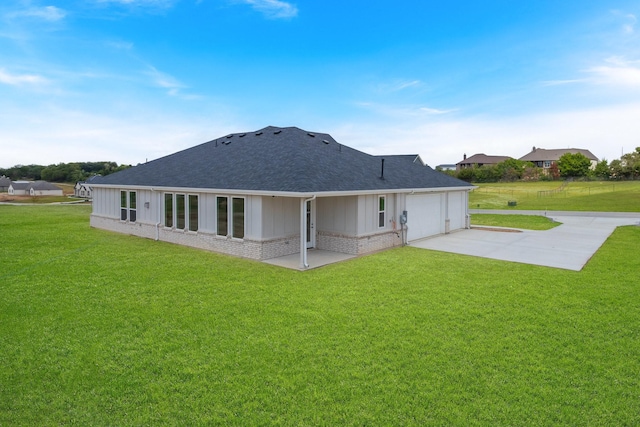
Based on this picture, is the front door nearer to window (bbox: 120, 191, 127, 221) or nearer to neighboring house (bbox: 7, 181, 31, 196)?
window (bbox: 120, 191, 127, 221)

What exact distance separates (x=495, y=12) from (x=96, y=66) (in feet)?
68.4

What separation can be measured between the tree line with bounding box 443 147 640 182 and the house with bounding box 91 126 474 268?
2244 inches

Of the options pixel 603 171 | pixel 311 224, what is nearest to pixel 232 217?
pixel 311 224

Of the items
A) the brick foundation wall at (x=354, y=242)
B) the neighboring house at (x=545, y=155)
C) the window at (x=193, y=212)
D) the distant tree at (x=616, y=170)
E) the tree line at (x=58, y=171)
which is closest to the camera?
the brick foundation wall at (x=354, y=242)

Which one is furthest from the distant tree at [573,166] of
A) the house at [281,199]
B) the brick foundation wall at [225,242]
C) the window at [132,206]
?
the window at [132,206]

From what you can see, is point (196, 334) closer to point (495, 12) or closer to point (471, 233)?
point (471, 233)

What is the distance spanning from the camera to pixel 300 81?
80.7 ft

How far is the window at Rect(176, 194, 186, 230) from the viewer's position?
49.5ft

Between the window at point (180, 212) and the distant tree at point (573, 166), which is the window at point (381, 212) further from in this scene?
the distant tree at point (573, 166)

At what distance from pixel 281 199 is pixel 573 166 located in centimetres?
8105

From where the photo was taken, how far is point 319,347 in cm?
577

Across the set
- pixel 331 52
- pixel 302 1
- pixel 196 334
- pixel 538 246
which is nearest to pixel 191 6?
pixel 302 1

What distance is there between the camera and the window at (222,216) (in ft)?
43.7

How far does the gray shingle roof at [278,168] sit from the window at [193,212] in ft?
1.64
